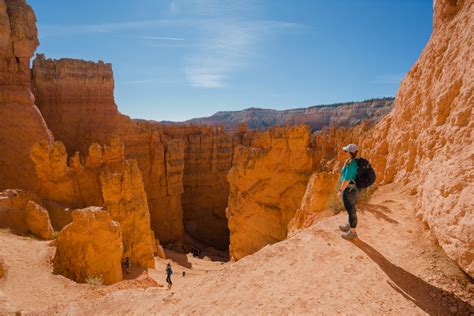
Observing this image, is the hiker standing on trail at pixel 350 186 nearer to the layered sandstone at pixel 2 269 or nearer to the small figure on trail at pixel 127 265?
the layered sandstone at pixel 2 269

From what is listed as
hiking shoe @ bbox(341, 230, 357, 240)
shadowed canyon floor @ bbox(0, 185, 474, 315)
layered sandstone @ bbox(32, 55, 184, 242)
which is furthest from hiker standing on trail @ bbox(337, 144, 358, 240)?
layered sandstone @ bbox(32, 55, 184, 242)

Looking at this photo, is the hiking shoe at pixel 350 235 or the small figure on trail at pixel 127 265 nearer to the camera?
the hiking shoe at pixel 350 235

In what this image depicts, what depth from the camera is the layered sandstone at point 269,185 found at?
15477 millimetres

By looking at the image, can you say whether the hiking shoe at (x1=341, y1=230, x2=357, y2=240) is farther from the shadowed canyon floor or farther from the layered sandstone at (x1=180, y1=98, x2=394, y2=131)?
the layered sandstone at (x1=180, y1=98, x2=394, y2=131)

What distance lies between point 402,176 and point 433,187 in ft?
5.75

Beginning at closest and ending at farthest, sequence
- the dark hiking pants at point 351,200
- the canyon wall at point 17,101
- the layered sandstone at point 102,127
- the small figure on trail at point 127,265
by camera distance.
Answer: the dark hiking pants at point 351,200 < the small figure on trail at point 127,265 < the canyon wall at point 17,101 < the layered sandstone at point 102,127

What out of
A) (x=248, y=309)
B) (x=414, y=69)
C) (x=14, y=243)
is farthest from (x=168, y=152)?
(x=248, y=309)

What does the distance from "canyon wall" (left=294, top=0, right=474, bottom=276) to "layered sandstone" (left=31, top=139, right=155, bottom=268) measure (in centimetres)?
1140

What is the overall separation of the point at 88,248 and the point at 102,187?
468 centimetres

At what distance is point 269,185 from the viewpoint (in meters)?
16.4

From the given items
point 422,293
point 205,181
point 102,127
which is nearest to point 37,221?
point 422,293

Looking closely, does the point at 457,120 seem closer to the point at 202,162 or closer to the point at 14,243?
the point at 14,243

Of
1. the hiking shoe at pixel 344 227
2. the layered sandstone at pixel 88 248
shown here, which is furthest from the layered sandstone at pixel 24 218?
the hiking shoe at pixel 344 227

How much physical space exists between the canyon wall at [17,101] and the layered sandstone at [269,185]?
10.7 meters
